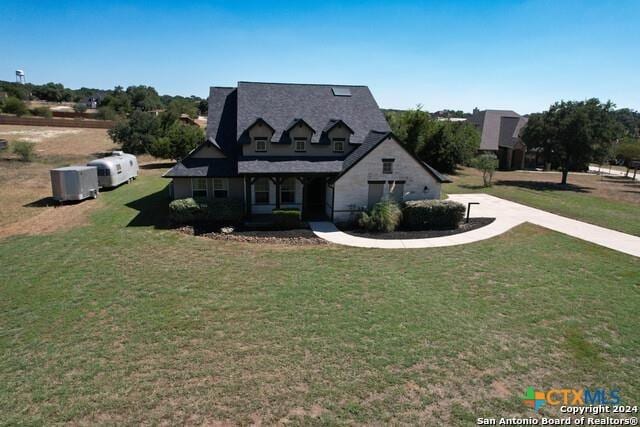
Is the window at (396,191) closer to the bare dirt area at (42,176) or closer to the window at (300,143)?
the window at (300,143)

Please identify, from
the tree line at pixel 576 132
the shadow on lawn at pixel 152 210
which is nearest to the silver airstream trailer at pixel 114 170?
the shadow on lawn at pixel 152 210

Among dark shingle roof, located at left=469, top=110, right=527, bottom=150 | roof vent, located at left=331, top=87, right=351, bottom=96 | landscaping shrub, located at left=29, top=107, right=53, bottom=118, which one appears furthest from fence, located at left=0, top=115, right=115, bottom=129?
dark shingle roof, located at left=469, top=110, right=527, bottom=150

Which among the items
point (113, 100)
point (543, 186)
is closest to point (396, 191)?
point (543, 186)

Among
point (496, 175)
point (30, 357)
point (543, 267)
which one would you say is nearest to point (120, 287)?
point (30, 357)

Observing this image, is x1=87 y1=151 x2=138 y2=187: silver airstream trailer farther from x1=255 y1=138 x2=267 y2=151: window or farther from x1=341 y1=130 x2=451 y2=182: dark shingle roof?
x1=341 y1=130 x2=451 y2=182: dark shingle roof

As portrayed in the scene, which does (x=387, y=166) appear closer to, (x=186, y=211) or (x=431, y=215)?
(x=431, y=215)

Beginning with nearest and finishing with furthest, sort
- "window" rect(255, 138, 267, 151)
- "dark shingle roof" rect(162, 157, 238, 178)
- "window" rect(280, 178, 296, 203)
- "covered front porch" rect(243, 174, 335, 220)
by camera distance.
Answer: "dark shingle roof" rect(162, 157, 238, 178) < "covered front porch" rect(243, 174, 335, 220) < "window" rect(255, 138, 267, 151) < "window" rect(280, 178, 296, 203)

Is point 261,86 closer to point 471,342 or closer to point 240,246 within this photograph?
point 240,246
